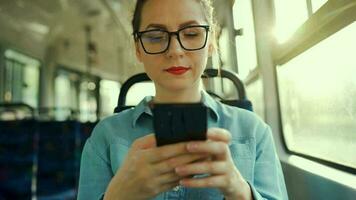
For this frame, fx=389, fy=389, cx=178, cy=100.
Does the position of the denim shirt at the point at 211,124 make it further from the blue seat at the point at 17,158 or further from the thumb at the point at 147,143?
the blue seat at the point at 17,158

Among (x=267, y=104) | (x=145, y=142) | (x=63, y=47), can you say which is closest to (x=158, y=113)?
(x=145, y=142)

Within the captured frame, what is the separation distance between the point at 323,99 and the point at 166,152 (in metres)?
0.87

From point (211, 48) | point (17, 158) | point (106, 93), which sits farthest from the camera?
point (106, 93)

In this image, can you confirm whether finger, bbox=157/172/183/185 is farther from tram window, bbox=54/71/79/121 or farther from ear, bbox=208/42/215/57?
tram window, bbox=54/71/79/121

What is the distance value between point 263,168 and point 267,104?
1011mm

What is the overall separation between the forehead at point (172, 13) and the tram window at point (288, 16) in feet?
1.86

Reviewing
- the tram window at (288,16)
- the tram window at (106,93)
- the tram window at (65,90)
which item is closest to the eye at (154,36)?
the tram window at (288,16)

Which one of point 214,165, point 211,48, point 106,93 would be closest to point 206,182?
point 214,165

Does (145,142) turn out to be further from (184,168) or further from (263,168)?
(263,168)

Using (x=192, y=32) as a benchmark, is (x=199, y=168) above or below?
below

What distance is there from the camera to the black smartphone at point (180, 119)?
512mm

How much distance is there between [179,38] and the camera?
2.41 feet

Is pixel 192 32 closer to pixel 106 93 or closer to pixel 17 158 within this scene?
pixel 17 158

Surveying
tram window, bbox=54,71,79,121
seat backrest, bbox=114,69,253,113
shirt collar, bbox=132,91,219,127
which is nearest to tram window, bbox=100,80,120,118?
tram window, bbox=54,71,79,121
